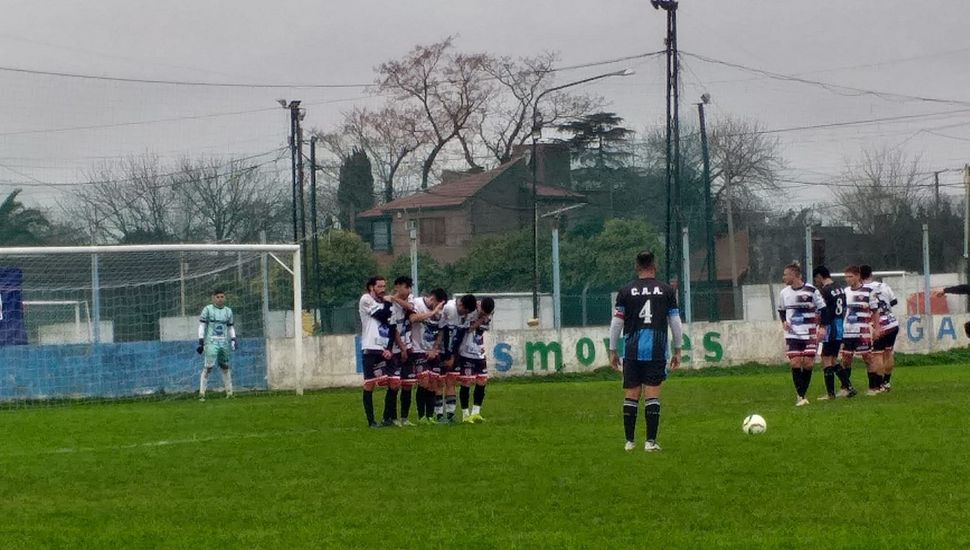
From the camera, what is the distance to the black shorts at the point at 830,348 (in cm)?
2089

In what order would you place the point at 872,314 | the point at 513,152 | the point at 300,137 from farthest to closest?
the point at 513,152 < the point at 300,137 < the point at 872,314

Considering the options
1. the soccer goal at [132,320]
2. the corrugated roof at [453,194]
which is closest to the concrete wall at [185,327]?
the soccer goal at [132,320]

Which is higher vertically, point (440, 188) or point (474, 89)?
point (474, 89)

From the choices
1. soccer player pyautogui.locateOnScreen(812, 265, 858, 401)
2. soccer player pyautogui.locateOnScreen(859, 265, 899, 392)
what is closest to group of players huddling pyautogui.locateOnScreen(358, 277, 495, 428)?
soccer player pyautogui.locateOnScreen(812, 265, 858, 401)

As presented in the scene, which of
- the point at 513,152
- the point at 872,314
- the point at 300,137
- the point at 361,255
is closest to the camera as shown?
the point at 872,314

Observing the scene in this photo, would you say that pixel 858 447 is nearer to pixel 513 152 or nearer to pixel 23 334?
pixel 23 334

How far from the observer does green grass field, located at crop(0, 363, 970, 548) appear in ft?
29.1

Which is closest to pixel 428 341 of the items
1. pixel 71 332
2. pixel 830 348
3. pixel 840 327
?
pixel 830 348

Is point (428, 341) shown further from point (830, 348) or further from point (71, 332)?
point (71, 332)

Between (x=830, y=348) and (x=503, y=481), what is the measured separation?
10.8 m

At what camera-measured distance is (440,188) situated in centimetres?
4281

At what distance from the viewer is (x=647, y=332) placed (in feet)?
44.7

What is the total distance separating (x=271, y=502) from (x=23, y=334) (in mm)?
17182

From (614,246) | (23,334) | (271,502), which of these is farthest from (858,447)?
(614,246)
